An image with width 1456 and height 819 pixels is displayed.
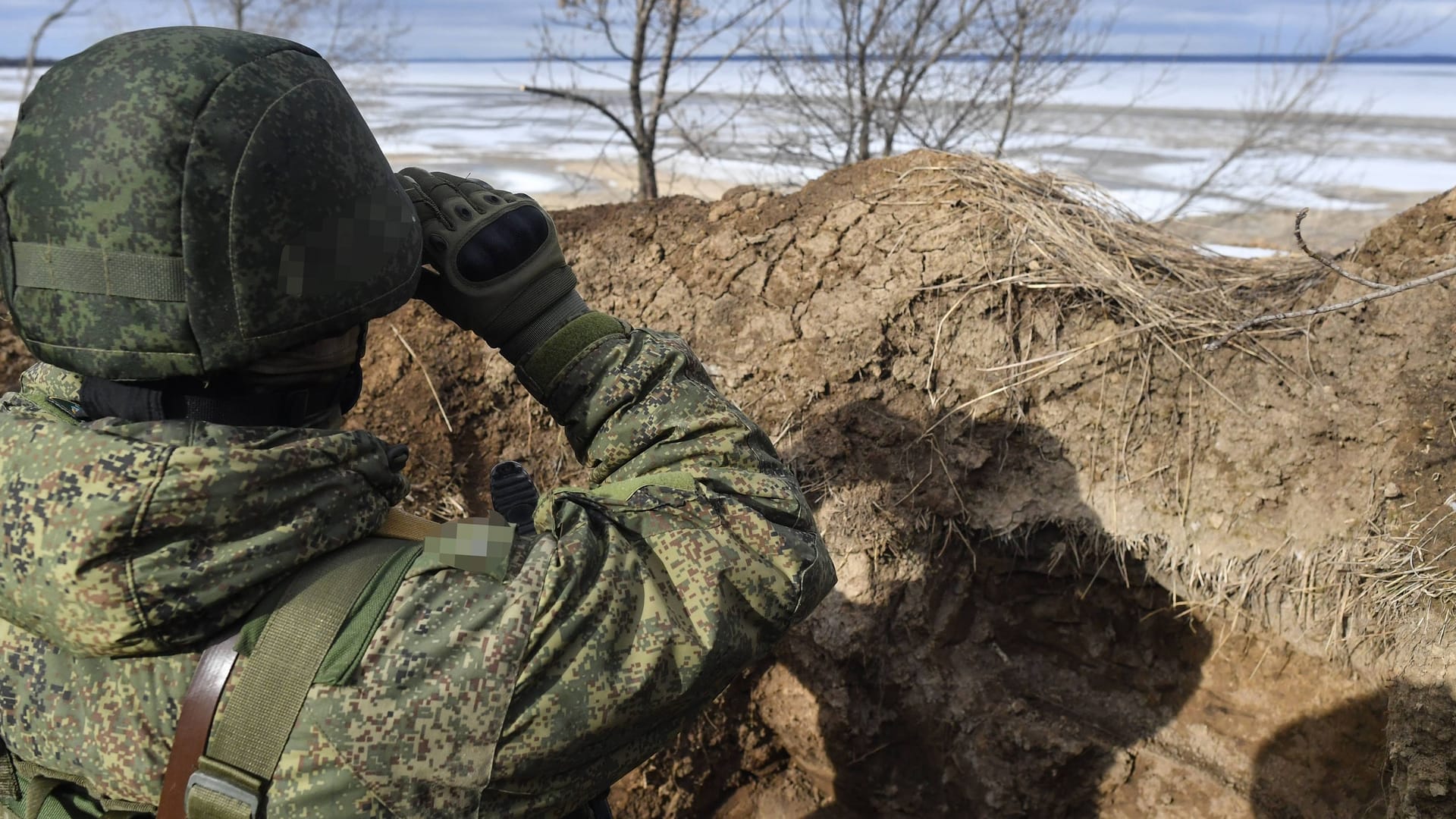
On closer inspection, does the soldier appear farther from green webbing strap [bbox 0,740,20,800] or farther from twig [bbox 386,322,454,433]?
twig [bbox 386,322,454,433]

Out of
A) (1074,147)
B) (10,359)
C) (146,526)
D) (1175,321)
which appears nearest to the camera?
(146,526)

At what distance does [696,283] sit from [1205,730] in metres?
2.24

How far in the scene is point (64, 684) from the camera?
1140 millimetres

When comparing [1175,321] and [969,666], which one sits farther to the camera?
[969,666]

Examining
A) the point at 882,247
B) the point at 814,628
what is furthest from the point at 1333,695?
the point at 882,247

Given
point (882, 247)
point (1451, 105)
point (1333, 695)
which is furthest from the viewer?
point (1451, 105)

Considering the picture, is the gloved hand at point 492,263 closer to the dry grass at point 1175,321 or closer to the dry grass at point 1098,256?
the dry grass at point 1175,321

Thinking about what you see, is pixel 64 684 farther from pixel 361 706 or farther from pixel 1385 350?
pixel 1385 350

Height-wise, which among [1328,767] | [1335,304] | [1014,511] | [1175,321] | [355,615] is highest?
[1335,304]

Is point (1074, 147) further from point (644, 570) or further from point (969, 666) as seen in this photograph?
point (644, 570)

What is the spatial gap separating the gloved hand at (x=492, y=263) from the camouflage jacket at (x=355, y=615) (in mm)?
304

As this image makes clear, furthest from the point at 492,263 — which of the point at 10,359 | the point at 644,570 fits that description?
the point at 10,359

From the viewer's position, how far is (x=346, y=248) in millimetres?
1194

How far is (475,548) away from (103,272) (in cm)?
54
